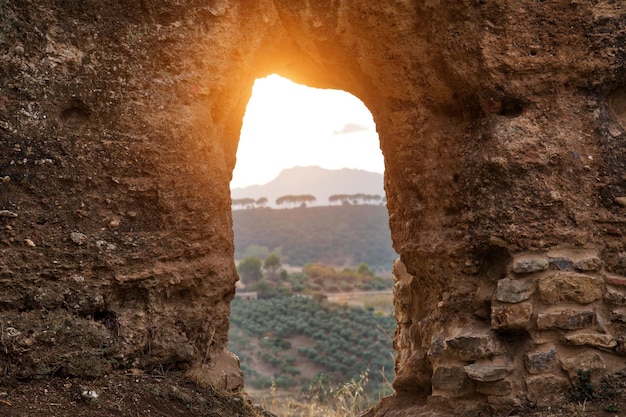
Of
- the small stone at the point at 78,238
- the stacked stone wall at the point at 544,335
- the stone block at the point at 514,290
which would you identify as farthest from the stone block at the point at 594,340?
the small stone at the point at 78,238

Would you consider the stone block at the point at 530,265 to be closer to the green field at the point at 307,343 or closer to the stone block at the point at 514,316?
the stone block at the point at 514,316

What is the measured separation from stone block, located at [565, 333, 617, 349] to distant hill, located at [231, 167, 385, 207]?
4802 inches

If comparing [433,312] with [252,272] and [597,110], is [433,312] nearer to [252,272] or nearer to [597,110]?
[597,110]

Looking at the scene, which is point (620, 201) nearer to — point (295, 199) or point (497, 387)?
point (497, 387)

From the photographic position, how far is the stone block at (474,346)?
11.6 ft

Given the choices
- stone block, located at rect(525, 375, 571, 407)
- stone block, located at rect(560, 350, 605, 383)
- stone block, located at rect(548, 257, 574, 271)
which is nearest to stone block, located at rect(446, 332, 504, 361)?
stone block, located at rect(525, 375, 571, 407)

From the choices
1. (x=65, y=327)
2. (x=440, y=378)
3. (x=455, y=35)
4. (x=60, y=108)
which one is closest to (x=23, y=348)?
(x=65, y=327)

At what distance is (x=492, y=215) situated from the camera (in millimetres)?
3699

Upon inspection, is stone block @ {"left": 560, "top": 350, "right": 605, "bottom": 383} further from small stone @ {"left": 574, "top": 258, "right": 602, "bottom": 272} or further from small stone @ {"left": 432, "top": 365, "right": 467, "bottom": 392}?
small stone @ {"left": 432, "top": 365, "right": 467, "bottom": 392}

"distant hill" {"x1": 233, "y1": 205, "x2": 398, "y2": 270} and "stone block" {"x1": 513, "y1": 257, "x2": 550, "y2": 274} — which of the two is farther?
"distant hill" {"x1": 233, "y1": 205, "x2": 398, "y2": 270}

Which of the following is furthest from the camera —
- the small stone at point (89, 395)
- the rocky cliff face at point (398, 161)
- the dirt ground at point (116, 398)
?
the rocky cliff face at point (398, 161)

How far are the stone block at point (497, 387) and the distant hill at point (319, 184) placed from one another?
12188 cm

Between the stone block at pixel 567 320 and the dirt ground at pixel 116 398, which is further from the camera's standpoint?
the stone block at pixel 567 320

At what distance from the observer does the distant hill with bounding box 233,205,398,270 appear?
46.5 meters
